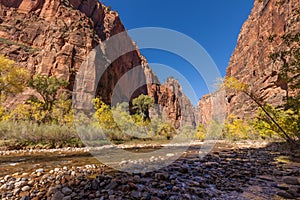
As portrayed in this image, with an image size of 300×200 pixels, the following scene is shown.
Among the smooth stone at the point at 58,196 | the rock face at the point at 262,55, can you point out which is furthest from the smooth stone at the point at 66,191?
the rock face at the point at 262,55

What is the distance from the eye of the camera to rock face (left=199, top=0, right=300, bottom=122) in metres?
30.8

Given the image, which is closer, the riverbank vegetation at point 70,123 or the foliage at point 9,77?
the riverbank vegetation at point 70,123

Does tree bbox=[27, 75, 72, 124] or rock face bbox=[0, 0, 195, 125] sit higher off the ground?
rock face bbox=[0, 0, 195, 125]

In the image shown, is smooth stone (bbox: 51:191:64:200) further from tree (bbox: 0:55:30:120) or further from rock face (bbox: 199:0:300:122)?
rock face (bbox: 199:0:300:122)

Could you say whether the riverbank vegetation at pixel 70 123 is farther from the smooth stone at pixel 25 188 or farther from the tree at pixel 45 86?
the smooth stone at pixel 25 188

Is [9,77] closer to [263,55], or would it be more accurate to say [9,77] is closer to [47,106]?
[47,106]

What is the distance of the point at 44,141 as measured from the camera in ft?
43.0

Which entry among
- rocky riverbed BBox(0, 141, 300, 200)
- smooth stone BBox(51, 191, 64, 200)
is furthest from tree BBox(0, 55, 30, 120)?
smooth stone BBox(51, 191, 64, 200)

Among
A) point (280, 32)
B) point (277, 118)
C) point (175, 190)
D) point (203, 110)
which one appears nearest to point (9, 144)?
point (175, 190)

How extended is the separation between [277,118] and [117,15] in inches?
2758

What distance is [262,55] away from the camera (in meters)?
40.8

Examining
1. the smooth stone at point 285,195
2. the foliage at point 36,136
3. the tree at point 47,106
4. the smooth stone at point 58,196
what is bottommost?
the smooth stone at point 285,195

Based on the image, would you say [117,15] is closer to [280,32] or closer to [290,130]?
[280,32]

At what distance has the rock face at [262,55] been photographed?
3080 cm
